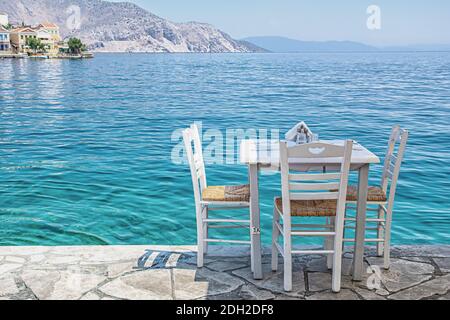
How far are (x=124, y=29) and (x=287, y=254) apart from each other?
161599 mm

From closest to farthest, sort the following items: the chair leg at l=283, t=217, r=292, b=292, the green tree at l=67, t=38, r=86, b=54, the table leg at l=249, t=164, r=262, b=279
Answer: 1. the chair leg at l=283, t=217, r=292, b=292
2. the table leg at l=249, t=164, r=262, b=279
3. the green tree at l=67, t=38, r=86, b=54

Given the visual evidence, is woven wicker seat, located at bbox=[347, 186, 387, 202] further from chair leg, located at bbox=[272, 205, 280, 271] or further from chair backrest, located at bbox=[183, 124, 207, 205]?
chair backrest, located at bbox=[183, 124, 207, 205]

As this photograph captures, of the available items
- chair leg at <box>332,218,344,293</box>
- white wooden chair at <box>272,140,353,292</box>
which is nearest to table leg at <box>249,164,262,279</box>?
white wooden chair at <box>272,140,353,292</box>

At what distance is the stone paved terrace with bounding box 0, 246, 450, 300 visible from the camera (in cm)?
310

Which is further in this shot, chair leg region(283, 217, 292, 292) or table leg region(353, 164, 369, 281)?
table leg region(353, 164, 369, 281)

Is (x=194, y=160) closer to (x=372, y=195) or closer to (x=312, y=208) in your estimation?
(x=312, y=208)

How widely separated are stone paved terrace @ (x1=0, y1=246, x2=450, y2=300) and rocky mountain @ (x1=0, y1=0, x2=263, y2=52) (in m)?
135

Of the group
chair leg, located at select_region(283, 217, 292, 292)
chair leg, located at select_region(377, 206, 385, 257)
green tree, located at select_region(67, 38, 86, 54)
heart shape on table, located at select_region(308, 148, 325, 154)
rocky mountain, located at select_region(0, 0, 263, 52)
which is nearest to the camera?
heart shape on table, located at select_region(308, 148, 325, 154)

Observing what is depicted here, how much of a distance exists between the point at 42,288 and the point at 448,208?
4.72 metres

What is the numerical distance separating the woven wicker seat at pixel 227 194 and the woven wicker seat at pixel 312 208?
9.3 inches

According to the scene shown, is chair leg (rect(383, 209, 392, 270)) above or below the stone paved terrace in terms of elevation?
above

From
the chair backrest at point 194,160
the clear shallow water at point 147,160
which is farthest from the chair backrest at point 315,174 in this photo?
the clear shallow water at point 147,160

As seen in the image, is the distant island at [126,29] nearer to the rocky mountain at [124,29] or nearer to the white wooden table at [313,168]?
the rocky mountain at [124,29]

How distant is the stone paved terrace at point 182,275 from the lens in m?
3.10
